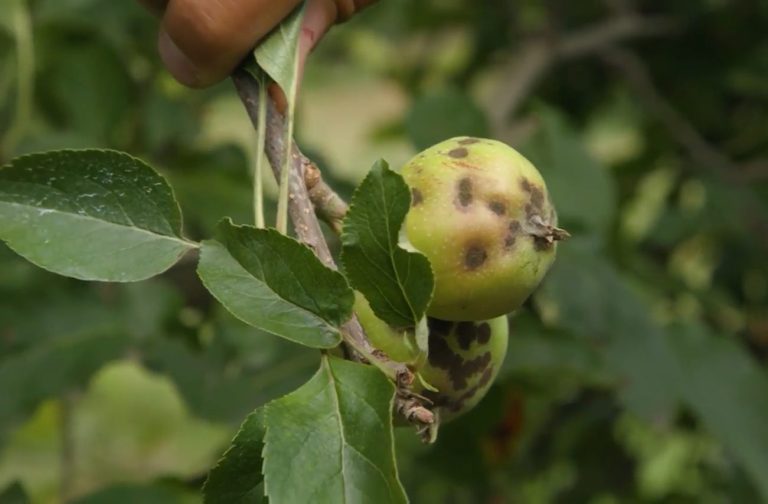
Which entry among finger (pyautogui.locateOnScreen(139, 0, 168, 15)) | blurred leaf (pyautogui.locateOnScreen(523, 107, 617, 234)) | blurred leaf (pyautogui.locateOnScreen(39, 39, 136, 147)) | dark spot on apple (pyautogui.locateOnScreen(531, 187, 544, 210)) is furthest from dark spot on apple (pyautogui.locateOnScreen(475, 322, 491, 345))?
blurred leaf (pyautogui.locateOnScreen(39, 39, 136, 147))

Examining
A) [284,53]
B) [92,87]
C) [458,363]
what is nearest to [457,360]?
[458,363]

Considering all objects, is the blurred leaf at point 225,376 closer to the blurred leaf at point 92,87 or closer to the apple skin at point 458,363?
the blurred leaf at point 92,87

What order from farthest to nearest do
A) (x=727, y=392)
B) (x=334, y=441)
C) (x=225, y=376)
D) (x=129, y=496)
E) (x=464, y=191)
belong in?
(x=727, y=392) → (x=225, y=376) → (x=129, y=496) → (x=464, y=191) → (x=334, y=441)

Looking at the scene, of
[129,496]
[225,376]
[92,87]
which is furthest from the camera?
[92,87]

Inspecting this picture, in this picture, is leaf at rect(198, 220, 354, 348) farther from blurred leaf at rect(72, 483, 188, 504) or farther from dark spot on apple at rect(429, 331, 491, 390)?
blurred leaf at rect(72, 483, 188, 504)

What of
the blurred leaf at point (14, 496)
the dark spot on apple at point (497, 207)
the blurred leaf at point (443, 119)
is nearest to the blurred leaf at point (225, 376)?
the blurred leaf at point (443, 119)

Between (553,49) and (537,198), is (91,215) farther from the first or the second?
(553,49)
